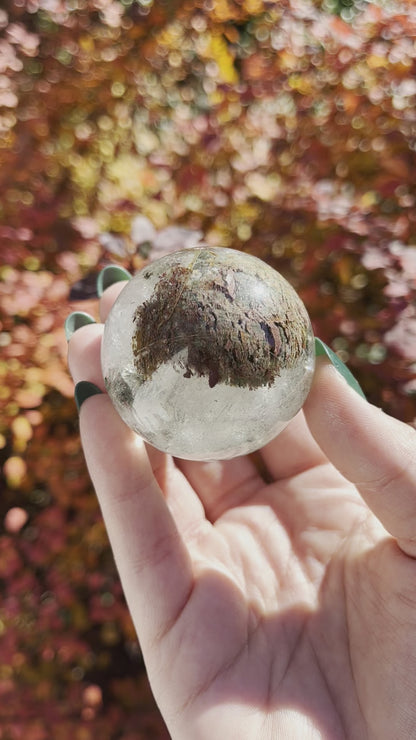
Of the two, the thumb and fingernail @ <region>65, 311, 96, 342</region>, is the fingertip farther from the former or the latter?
the thumb

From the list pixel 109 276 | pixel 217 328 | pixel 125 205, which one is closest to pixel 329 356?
pixel 217 328

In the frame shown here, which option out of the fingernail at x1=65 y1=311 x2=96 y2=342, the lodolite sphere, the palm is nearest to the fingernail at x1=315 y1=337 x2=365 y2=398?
the lodolite sphere

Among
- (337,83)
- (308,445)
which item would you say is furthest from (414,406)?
(337,83)

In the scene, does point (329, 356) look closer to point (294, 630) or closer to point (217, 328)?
point (217, 328)

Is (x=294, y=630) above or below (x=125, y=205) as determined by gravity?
below

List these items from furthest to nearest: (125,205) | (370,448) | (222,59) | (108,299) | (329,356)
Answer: (222,59) → (125,205) → (108,299) → (329,356) → (370,448)

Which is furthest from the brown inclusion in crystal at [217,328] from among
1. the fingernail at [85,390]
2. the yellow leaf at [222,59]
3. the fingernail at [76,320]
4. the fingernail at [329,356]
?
the yellow leaf at [222,59]
